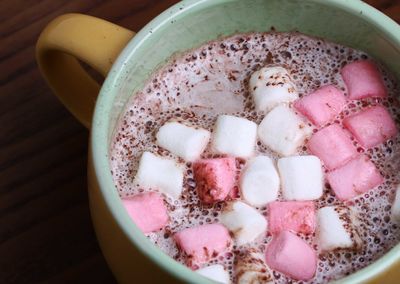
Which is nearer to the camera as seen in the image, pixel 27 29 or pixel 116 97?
pixel 116 97

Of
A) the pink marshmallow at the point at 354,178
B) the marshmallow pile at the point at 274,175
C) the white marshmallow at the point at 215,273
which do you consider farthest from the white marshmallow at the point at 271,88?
the white marshmallow at the point at 215,273

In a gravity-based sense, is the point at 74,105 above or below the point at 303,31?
below

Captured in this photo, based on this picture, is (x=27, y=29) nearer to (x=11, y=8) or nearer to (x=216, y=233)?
(x=11, y=8)

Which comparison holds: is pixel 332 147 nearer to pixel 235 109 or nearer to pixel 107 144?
pixel 235 109

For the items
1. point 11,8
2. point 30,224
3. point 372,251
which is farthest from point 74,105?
point 372,251

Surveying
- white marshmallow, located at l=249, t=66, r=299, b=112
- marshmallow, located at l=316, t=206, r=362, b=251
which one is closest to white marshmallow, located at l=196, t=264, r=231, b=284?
marshmallow, located at l=316, t=206, r=362, b=251

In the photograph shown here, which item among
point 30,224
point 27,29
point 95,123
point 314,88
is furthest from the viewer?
point 27,29

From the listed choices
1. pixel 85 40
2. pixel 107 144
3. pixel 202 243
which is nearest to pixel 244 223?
pixel 202 243
